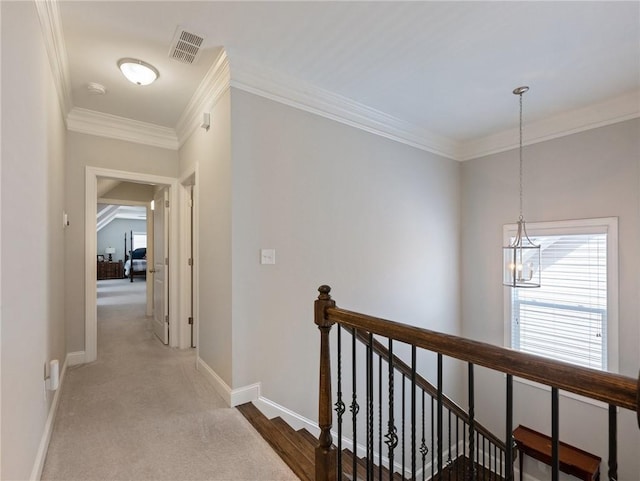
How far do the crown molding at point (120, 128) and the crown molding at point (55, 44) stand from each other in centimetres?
41

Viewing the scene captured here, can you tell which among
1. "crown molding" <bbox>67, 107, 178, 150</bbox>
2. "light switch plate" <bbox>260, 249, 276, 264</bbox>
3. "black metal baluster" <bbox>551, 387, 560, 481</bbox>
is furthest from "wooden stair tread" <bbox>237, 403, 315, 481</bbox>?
"crown molding" <bbox>67, 107, 178, 150</bbox>

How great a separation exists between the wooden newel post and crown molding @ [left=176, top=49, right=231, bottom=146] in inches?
73.4

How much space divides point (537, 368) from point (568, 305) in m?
3.46

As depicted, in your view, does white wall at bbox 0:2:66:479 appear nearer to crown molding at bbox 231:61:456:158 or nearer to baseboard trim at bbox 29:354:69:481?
baseboard trim at bbox 29:354:69:481

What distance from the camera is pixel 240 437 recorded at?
2021 millimetres

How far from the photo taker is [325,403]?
1.64 m

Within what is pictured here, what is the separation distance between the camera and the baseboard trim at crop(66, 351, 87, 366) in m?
3.17

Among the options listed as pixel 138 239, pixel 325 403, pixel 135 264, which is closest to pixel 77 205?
pixel 325 403

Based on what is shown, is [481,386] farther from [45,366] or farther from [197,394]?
[45,366]

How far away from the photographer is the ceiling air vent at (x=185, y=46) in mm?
2127

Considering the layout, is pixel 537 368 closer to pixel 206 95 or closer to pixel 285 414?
pixel 285 414

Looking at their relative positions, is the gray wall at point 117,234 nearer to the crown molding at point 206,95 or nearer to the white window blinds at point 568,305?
the crown molding at point 206,95

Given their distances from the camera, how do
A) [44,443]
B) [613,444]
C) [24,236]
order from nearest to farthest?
[613,444]
[24,236]
[44,443]

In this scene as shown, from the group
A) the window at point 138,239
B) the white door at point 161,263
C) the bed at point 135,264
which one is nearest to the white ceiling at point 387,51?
the white door at point 161,263
